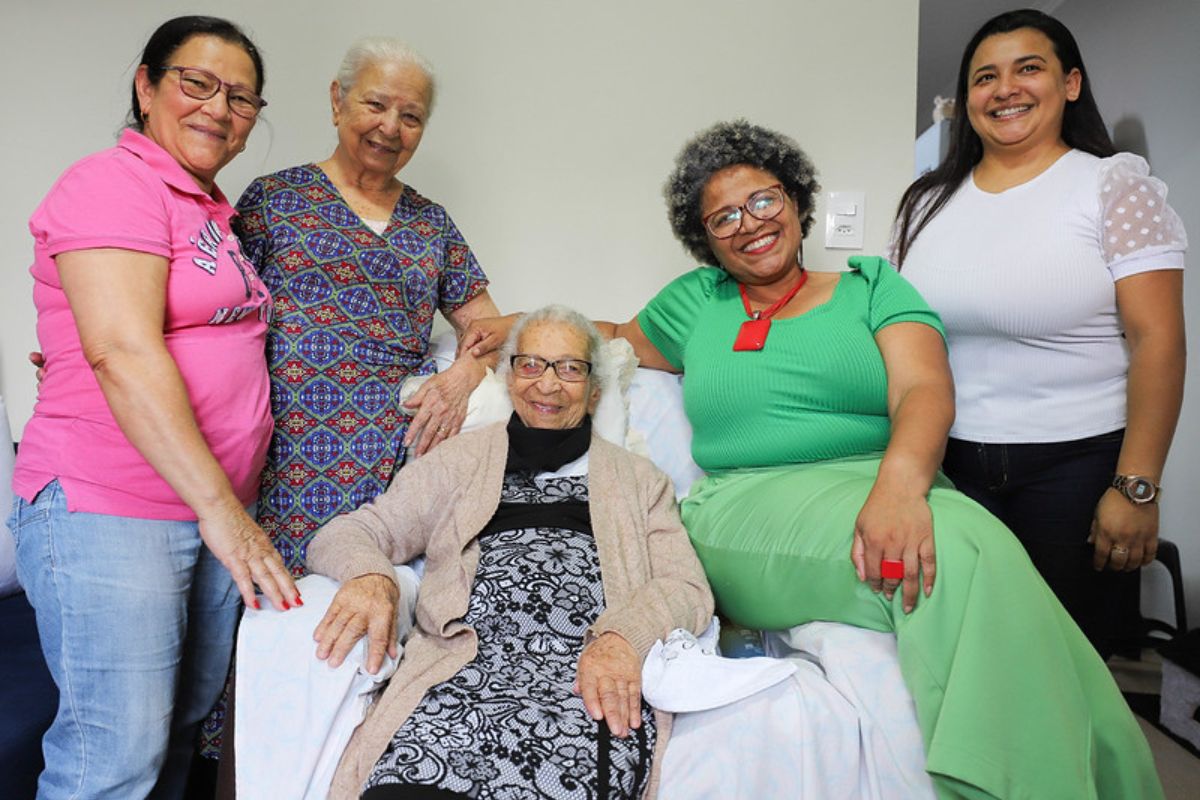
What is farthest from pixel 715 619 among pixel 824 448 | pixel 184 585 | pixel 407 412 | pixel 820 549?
pixel 184 585

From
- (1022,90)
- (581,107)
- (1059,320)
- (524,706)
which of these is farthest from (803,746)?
(581,107)

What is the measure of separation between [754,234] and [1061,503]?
0.80 m

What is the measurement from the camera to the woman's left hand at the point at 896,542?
4.09 ft

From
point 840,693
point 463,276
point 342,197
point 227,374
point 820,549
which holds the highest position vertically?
point 342,197

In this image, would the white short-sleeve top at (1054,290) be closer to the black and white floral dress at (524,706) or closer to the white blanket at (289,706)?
the black and white floral dress at (524,706)

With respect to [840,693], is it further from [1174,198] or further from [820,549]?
[1174,198]

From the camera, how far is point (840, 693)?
1.26 m

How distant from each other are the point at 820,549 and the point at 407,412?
907 millimetres

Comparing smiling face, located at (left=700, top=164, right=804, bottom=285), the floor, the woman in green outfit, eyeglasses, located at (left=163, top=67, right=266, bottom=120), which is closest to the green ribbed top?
the woman in green outfit

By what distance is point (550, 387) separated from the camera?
1682mm

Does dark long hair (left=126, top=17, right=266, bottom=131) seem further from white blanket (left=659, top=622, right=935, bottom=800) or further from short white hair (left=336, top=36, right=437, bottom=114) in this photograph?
white blanket (left=659, top=622, right=935, bottom=800)

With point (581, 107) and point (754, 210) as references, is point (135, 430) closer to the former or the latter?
point (754, 210)

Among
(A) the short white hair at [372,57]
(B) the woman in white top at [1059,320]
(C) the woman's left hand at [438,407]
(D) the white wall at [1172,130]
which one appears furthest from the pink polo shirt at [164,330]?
(D) the white wall at [1172,130]

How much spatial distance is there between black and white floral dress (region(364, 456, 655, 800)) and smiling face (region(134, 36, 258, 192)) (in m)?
0.86
